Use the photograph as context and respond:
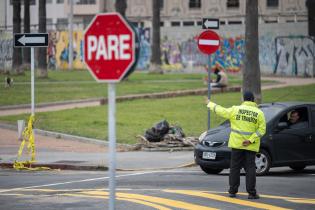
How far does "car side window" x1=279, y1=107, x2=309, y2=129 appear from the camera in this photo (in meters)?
18.4

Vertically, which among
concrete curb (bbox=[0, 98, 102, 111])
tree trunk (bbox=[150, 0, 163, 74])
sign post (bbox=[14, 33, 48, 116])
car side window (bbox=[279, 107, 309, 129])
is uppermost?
tree trunk (bbox=[150, 0, 163, 74])

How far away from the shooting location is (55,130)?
1077 inches

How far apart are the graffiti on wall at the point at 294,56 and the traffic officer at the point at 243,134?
3848cm

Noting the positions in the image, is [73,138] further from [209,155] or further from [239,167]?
[239,167]

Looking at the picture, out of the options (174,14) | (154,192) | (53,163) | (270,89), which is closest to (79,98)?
(270,89)

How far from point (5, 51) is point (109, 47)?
5160 centimetres

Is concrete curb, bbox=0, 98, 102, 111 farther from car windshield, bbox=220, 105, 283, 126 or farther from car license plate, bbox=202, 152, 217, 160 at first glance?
car license plate, bbox=202, 152, 217, 160

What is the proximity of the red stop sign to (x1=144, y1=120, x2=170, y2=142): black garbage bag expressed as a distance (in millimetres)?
14940

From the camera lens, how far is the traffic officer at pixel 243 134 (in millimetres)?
14430

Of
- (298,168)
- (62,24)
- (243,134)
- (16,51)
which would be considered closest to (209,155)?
(298,168)

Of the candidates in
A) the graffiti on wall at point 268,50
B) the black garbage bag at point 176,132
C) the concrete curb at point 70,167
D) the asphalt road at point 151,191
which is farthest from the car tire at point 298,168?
the graffiti on wall at point 268,50

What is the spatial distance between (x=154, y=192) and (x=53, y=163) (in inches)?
235

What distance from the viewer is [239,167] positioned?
47.8 ft

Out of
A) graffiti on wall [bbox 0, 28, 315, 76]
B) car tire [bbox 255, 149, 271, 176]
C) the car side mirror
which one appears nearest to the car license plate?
car tire [bbox 255, 149, 271, 176]
